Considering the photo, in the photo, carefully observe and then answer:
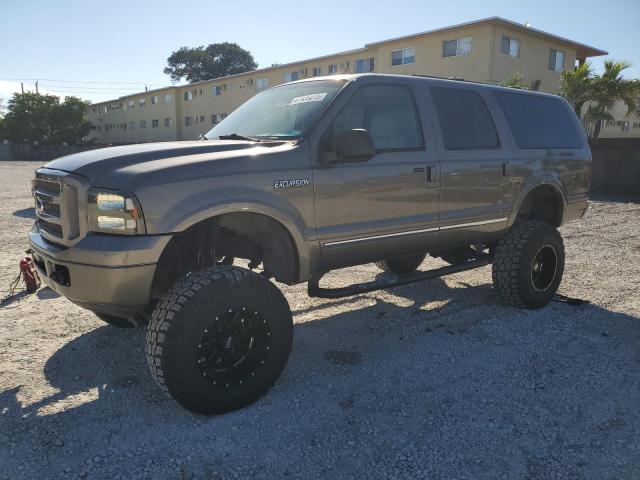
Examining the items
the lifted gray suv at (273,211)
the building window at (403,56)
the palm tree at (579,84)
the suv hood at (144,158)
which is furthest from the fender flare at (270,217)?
the building window at (403,56)

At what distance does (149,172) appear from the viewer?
272 cm

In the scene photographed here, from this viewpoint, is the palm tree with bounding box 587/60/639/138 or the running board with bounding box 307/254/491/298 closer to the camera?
the running board with bounding box 307/254/491/298

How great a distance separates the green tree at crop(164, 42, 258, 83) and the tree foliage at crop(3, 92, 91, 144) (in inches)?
873

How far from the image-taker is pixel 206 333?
9.38 ft

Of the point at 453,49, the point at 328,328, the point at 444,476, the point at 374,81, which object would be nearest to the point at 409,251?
the point at 328,328

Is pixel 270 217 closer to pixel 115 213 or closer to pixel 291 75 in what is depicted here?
pixel 115 213

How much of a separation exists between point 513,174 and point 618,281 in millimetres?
2385

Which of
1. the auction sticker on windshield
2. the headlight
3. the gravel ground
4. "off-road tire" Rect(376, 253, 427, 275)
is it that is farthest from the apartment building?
the headlight

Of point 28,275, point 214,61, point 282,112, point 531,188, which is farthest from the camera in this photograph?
point 214,61

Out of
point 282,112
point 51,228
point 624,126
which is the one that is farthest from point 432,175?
point 624,126

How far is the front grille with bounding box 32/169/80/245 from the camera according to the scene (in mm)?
2818

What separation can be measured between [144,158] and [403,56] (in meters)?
26.4

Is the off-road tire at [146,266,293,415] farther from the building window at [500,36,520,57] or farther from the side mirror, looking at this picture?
the building window at [500,36,520,57]

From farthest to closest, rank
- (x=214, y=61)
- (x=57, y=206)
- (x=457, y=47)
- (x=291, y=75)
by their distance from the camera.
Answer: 1. (x=214, y=61)
2. (x=291, y=75)
3. (x=457, y=47)
4. (x=57, y=206)
